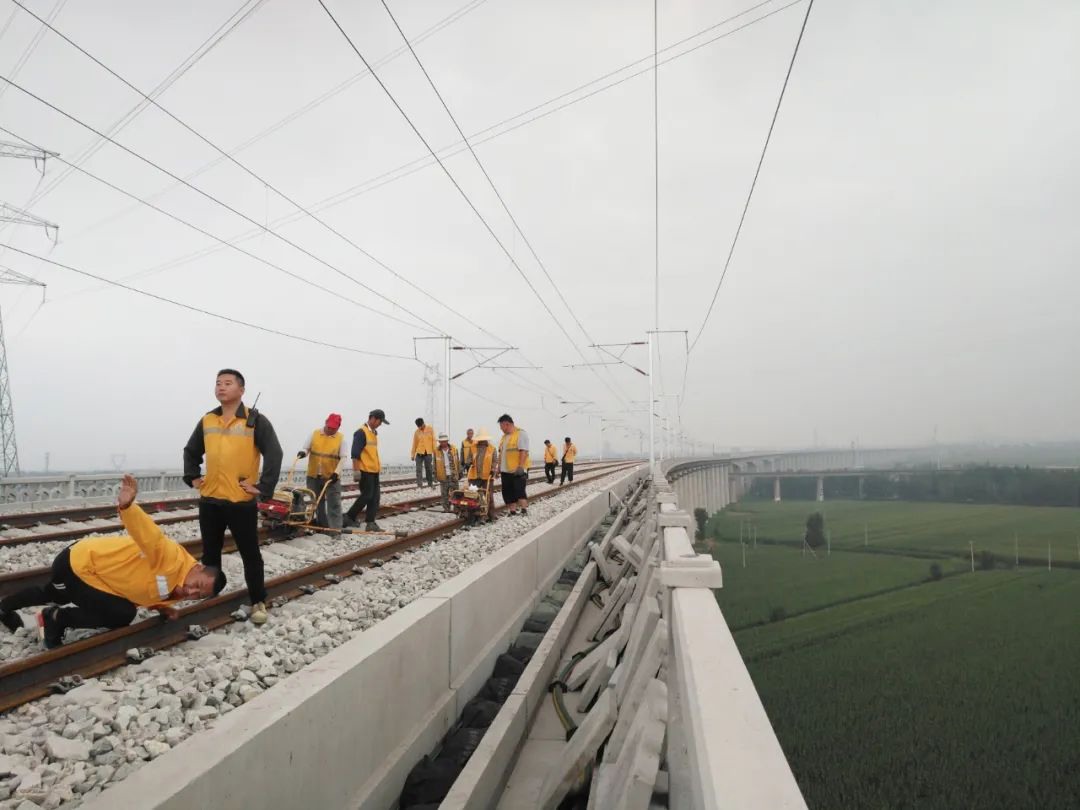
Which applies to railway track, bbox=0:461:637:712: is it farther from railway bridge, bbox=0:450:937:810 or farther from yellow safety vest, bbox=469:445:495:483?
yellow safety vest, bbox=469:445:495:483

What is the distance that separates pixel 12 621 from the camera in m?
4.66

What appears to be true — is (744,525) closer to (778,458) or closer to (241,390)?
(778,458)

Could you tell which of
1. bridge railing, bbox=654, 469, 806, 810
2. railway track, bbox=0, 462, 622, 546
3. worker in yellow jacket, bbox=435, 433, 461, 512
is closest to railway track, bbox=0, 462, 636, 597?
railway track, bbox=0, 462, 622, 546

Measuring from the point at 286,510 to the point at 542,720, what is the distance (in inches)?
236

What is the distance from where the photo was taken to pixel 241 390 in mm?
4855

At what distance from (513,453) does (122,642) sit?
8543 millimetres

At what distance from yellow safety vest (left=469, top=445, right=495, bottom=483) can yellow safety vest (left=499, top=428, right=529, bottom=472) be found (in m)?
0.56

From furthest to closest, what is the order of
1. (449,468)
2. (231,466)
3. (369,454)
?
(449,468)
(369,454)
(231,466)

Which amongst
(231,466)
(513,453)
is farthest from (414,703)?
(513,453)

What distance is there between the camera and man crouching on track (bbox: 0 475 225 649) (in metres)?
4.20

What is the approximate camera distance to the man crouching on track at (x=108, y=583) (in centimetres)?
420

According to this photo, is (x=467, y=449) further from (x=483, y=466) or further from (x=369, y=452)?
(x=369, y=452)

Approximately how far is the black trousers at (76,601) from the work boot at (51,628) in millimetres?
22

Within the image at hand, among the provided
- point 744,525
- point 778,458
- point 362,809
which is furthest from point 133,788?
point 778,458
